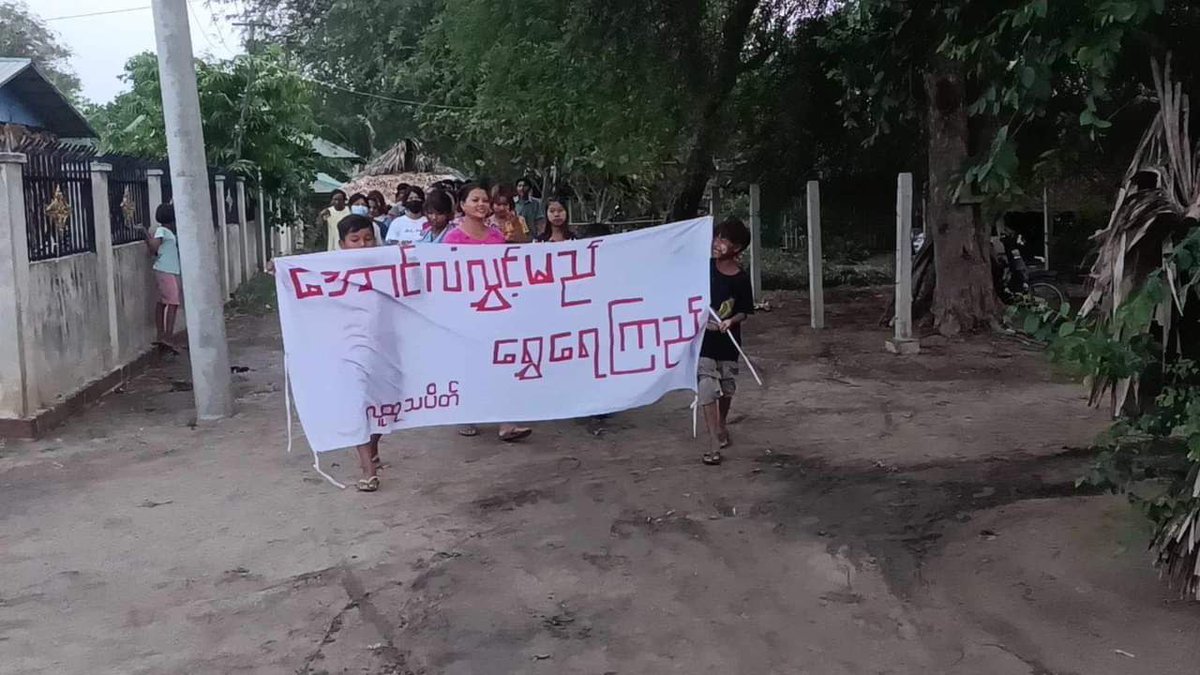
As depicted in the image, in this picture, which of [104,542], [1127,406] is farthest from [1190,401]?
[104,542]

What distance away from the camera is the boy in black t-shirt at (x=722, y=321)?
21.4 ft

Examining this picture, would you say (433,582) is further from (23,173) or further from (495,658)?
(23,173)

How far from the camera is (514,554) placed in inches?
199

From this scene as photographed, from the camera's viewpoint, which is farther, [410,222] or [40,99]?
[40,99]

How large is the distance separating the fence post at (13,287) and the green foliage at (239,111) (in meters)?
11.9

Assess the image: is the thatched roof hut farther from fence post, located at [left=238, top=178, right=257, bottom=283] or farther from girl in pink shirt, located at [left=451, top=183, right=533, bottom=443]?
girl in pink shirt, located at [left=451, top=183, right=533, bottom=443]

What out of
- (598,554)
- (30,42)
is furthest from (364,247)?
(30,42)

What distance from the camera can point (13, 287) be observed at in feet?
24.2

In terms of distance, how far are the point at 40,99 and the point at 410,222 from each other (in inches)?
618

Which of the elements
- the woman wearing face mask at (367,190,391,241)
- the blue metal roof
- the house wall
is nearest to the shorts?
the woman wearing face mask at (367,190,391,241)

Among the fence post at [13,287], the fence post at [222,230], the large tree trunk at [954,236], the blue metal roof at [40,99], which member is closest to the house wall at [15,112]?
the blue metal roof at [40,99]

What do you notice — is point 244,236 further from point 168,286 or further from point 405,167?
point 405,167

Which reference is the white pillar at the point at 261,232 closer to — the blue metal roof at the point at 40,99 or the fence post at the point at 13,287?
the blue metal roof at the point at 40,99

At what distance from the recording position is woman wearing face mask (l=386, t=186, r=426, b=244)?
30.1 ft
